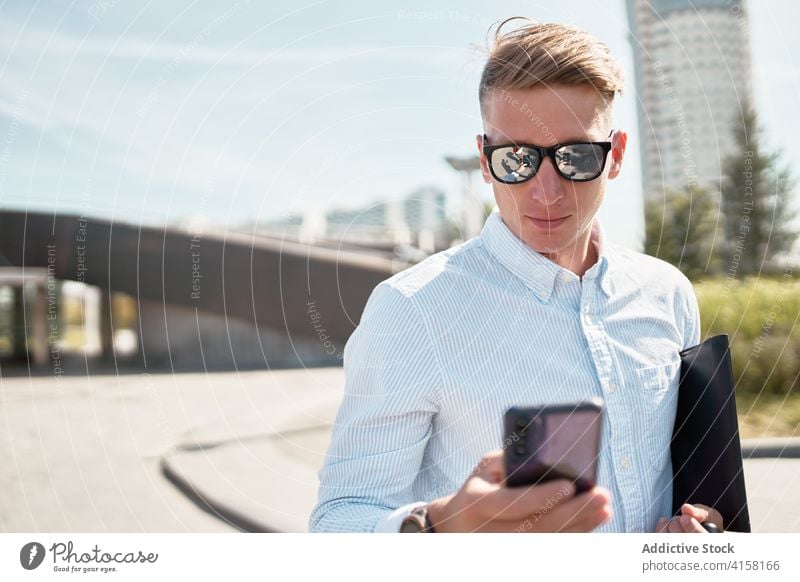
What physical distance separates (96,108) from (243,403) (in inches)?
222

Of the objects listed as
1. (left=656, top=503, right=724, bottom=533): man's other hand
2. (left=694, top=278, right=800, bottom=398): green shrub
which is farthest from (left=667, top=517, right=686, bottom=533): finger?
(left=694, top=278, right=800, bottom=398): green shrub

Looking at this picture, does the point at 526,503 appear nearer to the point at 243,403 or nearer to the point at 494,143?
the point at 494,143

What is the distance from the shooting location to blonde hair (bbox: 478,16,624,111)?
146 cm

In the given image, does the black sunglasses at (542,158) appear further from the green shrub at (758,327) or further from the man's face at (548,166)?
the green shrub at (758,327)

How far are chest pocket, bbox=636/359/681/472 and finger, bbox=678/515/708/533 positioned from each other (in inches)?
5.0

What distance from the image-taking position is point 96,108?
2283 mm

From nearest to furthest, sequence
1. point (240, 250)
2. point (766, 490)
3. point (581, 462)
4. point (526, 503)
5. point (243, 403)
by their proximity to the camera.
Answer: point (526, 503), point (581, 462), point (766, 490), point (243, 403), point (240, 250)

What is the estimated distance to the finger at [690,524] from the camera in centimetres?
155

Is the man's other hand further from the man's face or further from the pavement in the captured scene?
the pavement

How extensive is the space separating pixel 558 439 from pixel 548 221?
491mm

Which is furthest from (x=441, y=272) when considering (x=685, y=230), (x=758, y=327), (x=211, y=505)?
(x=758, y=327)

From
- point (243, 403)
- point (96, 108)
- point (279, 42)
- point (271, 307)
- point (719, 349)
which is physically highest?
point (279, 42)

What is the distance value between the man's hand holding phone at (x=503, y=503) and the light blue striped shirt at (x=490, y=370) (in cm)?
10
